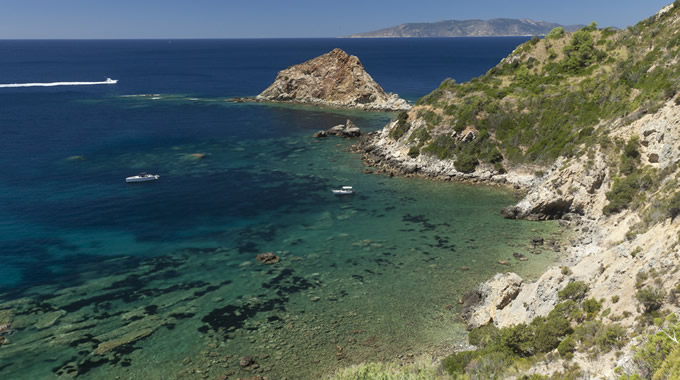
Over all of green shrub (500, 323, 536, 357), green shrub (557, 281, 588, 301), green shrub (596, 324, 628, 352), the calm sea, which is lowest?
the calm sea

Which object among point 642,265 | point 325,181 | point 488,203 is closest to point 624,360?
point 642,265

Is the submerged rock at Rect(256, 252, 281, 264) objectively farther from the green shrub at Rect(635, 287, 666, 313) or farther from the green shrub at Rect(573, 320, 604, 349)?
the green shrub at Rect(635, 287, 666, 313)

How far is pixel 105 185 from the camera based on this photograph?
63.3 m

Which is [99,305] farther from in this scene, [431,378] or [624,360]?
[624,360]

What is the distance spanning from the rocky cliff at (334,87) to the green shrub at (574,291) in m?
101

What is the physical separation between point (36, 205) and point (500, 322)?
A: 177 ft

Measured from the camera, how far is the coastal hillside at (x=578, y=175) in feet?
70.2

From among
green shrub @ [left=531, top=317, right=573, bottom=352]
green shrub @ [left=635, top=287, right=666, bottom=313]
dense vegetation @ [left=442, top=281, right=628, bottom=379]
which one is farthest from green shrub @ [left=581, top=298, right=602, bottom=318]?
green shrub @ [left=635, top=287, right=666, bottom=313]

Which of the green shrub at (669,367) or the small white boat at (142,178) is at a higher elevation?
the green shrub at (669,367)

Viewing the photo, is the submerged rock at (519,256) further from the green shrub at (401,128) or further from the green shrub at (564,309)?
the green shrub at (401,128)

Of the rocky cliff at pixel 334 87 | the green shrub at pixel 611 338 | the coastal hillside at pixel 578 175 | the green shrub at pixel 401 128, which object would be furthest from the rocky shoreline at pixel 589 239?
the rocky cliff at pixel 334 87

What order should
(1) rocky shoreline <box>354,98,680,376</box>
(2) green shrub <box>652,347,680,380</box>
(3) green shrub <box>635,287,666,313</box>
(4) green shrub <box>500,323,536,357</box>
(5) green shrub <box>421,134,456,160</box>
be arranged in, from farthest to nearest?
1. (5) green shrub <box>421,134,456,160</box>
2. (4) green shrub <box>500,323,536,357</box>
3. (1) rocky shoreline <box>354,98,680,376</box>
4. (3) green shrub <box>635,287,666,313</box>
5. (2) green shrub <box>652,347,680,380</box>

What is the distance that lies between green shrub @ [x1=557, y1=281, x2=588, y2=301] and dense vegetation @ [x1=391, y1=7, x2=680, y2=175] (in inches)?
1099

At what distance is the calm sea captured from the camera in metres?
29.8
